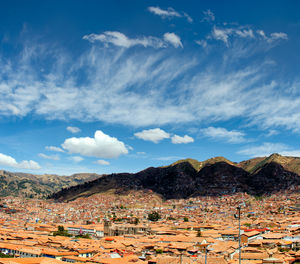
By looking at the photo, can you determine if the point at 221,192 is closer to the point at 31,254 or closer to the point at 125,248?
the point at 125,248

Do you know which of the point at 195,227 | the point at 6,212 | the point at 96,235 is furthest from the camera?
the point at 6,212

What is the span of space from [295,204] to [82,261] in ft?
369

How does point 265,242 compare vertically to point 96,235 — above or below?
above

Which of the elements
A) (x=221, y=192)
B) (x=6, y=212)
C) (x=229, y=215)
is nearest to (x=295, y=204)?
(x=229, y=215)

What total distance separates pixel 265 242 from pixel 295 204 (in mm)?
85129

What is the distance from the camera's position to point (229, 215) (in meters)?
120

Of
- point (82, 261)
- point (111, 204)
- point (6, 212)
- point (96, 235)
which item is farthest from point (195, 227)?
point (6, 212)

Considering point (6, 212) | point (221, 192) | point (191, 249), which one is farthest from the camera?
point (221, 192)

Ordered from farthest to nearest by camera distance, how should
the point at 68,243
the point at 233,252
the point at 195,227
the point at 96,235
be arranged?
the point at 195,227 → the point at 96,235 → the point at 68,243 → the point at 233,252

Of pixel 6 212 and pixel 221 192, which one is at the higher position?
pixel 221 192

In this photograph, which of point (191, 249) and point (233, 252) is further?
point (191, 249)

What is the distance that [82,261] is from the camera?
43.2 meters

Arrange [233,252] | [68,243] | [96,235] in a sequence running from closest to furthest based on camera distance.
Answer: [233,252], [68,243], [96,235]

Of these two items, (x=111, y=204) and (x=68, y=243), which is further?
(x=111, y=204)
